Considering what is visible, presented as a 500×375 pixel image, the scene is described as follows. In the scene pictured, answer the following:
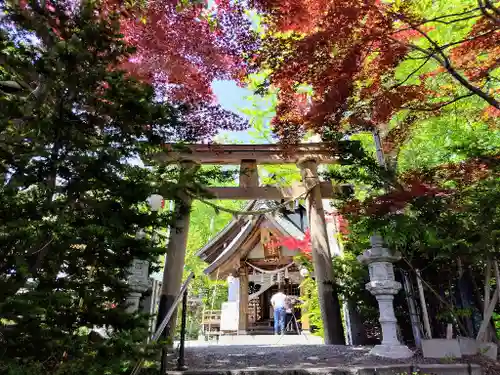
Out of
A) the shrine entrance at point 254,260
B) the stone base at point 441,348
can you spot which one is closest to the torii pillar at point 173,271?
the stone base at point 441,348

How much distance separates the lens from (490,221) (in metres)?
3.60

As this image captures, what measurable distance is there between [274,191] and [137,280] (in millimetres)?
3717

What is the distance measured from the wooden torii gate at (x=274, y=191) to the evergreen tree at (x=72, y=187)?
2555 mm

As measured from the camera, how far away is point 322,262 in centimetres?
599

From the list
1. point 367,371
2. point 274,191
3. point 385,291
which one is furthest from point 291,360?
point 274,191

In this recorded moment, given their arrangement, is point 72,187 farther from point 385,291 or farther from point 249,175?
point 249,175

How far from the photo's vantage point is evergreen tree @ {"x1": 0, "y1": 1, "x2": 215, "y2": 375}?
2.62 m

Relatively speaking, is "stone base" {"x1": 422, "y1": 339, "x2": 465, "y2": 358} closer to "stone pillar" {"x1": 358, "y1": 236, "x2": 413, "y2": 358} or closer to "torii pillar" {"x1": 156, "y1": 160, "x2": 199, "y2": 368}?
"stone pillar" {"x1": 358, "y1": 236, "x2": 413, "y2": 358}

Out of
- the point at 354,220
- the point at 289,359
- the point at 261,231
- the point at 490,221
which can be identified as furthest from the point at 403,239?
the point at 261,231

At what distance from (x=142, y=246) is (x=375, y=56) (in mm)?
4271

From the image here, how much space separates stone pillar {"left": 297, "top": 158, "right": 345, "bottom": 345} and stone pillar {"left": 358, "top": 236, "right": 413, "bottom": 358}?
1.65m

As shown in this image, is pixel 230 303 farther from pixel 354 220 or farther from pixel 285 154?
pixel 354 220

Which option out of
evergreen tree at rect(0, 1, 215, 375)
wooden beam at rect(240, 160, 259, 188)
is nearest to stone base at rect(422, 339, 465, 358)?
evergreen tree at rect(0, 1, 215, 375)

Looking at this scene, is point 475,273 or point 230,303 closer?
point 475,273
